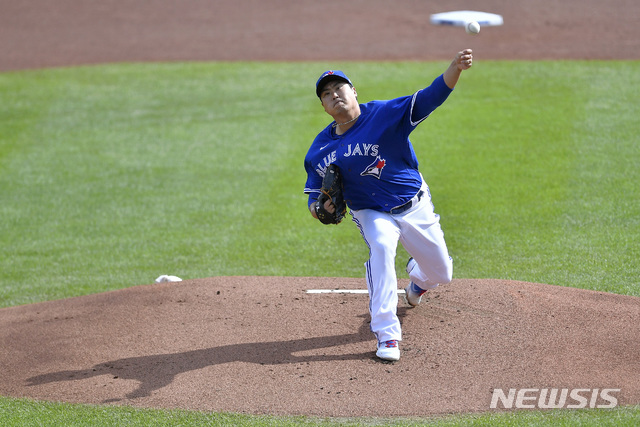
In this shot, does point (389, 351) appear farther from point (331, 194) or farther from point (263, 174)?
point (263, 174)

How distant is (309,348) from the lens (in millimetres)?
5461

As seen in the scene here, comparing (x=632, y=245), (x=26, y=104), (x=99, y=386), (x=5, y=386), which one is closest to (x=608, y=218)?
(x=632, y=245)

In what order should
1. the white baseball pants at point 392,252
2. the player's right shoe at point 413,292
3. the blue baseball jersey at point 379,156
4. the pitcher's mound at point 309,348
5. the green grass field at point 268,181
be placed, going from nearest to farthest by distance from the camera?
the pitcher's mound at point 309,348 < the white baseball pants at point 392,252 < the blue baseball jersey at point 379,156 < the player's right shoe at point 413,292 < the green grass field at point 268,181

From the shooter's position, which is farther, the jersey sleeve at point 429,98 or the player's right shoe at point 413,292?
the player's right shoe at point 413,292

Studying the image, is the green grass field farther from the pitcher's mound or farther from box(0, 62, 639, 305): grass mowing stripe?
the pitcher's mound

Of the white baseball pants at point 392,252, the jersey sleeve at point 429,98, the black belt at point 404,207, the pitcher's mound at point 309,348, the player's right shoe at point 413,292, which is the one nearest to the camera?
the pitcher's mound at point 309,348

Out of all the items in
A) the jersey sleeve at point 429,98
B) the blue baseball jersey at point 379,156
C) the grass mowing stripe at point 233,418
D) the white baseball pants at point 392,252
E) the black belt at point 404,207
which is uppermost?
the jersey sleeve at point 429,98

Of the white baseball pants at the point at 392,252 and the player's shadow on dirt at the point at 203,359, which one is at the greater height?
the white baseball pants at the point at 392,252

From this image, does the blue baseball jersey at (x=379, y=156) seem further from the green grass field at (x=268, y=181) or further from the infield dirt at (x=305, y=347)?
the green grass field at (x=268, y=181)

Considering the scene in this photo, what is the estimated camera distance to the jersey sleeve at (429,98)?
505 cm

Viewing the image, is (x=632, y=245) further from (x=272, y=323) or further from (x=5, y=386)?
(x=5, y=386)

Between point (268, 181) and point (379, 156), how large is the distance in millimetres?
4923

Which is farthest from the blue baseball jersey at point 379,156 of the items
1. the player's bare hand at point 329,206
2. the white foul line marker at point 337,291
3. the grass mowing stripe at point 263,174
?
the grass mowing stripe at point 263,174

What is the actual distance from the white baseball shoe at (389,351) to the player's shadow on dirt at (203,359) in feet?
0.44
